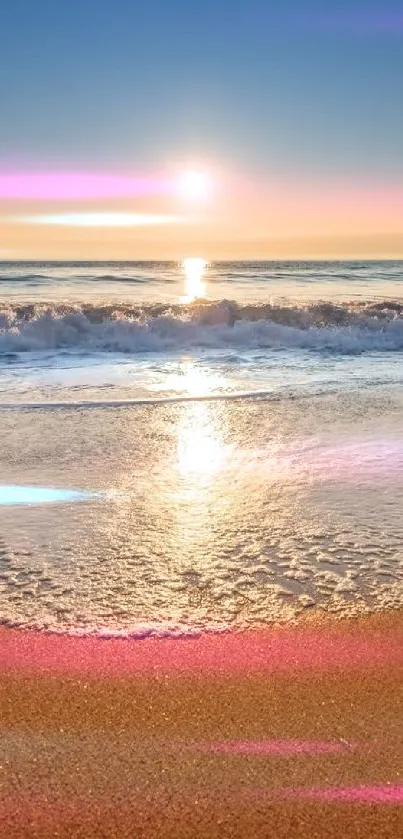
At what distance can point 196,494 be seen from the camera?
4.55 meters

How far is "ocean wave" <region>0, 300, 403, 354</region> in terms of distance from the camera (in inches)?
571

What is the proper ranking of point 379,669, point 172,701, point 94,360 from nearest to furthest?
point 172,701 < point 379,669 < point 94,360

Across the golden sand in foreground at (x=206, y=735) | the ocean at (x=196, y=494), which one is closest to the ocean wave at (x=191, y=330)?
the ocean at (x=196, y=494)

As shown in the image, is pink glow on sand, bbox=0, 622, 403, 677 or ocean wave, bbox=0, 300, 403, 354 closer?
pink glow on sand, bbox=0, 622, 403, 677

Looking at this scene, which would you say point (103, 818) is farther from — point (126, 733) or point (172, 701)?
point (172, 701)

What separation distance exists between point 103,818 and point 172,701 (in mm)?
547

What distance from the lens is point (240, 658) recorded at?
2.68 m

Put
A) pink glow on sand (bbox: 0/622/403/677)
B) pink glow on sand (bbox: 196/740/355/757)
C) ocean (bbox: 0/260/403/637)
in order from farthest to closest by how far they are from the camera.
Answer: ocean (bbox: 0/260/403/637)
pink glow on sand (bbox: 0/622/403/677)
pink glow on sand (bbox: 196/740/355/757)

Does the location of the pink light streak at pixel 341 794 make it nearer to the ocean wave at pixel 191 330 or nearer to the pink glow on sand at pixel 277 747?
the pink glow on sand at pixel 277 747

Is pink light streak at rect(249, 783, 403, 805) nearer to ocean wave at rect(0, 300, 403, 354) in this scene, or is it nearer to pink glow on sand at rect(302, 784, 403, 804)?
pink glow on sand at rect(302, 784, 403, 804)

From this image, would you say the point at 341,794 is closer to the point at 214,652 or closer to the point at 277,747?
the point at 277,747

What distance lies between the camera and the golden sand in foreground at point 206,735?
1.89 meters

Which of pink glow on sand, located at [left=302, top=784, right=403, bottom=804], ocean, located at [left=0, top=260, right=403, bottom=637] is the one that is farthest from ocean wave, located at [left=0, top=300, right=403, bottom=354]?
pink glow on sand, located at [left=302, top=784, right=403, bottom=804]

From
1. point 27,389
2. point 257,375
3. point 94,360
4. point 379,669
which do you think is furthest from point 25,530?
point 94,360
